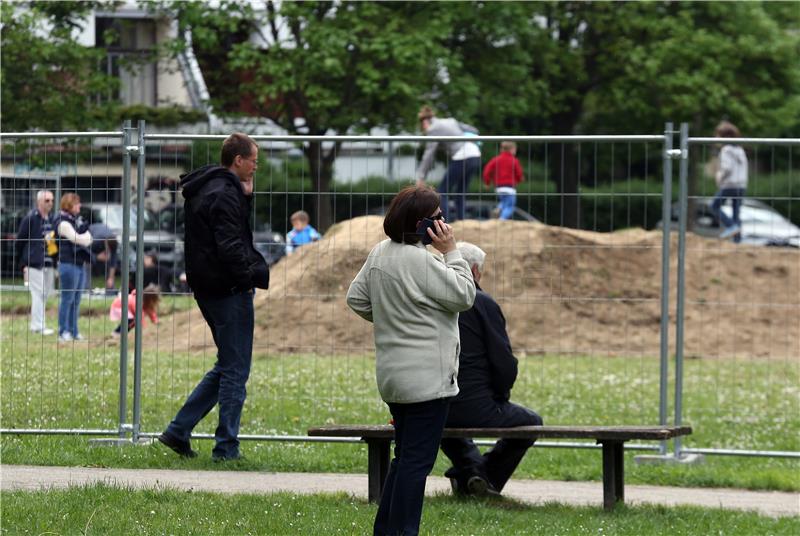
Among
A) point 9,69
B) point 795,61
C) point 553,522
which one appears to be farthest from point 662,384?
point 795,61

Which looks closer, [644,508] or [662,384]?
[644,508]

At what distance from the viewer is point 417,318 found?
20.7 feet

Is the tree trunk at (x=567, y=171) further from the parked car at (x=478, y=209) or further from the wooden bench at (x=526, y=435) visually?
the wooden bench at (x=526, y=435)

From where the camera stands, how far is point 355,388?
12.7 metres

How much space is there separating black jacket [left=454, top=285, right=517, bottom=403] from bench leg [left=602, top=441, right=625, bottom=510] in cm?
76

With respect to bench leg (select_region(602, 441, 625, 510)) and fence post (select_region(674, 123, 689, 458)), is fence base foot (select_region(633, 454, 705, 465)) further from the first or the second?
bench leg (select_region(602, 441, 625, 510))

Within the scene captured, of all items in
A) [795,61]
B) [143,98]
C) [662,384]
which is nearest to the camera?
[662,384]

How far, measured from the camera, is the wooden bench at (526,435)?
7598 millimetres

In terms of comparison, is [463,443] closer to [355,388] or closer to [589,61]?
[355,388]

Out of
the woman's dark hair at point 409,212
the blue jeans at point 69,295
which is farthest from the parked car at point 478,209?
the woman's dark hair at point 409,212

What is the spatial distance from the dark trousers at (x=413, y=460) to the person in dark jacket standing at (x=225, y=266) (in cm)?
231

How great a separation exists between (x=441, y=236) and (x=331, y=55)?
72.1 feet

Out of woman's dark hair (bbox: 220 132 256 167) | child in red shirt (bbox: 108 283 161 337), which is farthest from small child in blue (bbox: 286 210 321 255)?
woman's dark hair (bbox: 220 132 256 167)

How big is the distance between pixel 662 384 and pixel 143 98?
Result: 993 inches
